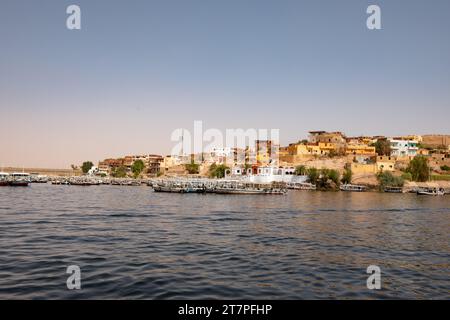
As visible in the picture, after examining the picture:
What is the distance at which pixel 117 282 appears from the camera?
40.1ft

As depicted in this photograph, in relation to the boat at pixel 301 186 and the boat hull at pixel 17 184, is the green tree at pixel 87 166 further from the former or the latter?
the boat at pixel 301 186

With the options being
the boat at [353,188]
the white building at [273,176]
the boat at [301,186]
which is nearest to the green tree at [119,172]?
the white building at [273,176]

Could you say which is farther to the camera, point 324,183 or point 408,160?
point 408,160

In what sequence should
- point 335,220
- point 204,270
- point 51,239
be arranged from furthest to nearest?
point 335,220 < point 51,239 < point 204,270

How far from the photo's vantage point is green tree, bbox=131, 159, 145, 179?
443 feet

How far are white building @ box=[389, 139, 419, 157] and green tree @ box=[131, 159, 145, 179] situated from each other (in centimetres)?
7741

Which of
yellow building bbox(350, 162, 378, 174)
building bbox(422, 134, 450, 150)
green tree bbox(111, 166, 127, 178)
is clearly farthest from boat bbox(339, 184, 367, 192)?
green tree bbox(111, 166, 127, 178)

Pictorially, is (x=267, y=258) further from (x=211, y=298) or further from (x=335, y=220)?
(x=335, y=220)

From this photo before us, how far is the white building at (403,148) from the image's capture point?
10631 centimetres

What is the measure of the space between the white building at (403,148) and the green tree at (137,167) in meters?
77.4

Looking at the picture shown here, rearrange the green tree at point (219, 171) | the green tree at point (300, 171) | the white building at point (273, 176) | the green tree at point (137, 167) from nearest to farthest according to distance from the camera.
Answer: the white building at point (273, 176)
the green tree at point (300, 171)
the green tree at point (219, 171)
the green tree at point (137, 167)

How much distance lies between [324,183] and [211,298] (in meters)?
81.6
